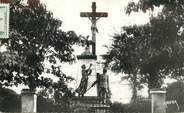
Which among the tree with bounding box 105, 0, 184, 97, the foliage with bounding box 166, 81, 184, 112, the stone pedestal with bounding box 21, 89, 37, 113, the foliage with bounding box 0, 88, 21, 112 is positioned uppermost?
the tree with bounding box 105, 0, 184, 97

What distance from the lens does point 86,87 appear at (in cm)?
2939

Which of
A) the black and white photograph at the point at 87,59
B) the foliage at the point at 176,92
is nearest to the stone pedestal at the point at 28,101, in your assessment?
the black and white photograph at the point at 87,59

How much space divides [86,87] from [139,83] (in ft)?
92.6

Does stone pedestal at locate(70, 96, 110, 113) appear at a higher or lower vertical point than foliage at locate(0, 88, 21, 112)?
lower

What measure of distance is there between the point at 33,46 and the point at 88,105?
10691 mm

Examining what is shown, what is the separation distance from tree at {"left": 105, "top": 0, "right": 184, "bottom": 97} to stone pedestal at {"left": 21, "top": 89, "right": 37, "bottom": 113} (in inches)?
870

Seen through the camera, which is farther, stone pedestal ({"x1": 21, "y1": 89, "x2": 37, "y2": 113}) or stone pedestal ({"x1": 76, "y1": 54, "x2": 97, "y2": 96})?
stone pedestal ({"x1": 76, "y1": 54, "x2": 97, "y2": 96})

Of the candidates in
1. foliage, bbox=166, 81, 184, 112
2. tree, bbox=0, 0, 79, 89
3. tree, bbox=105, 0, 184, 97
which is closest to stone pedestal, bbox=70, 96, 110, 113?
tree, bbox=0, 0, 79, 89

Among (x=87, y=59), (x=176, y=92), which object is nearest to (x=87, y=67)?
(x=87, y=59)

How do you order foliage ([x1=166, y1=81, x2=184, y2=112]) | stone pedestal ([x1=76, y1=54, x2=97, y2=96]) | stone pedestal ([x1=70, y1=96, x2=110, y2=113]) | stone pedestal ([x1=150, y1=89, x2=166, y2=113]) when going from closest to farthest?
stone pedestal ([x1=150, y1=89, x2=166, y2=113]) → stone pedestal ([x1=70, y1=96, x2=110, y2=113]) → stone pedestal ([x1=76, y1=54, x2=97, y2=96]) → foliage ([x1=166, y1=81, x2=184, y2=112])

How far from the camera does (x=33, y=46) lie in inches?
1438

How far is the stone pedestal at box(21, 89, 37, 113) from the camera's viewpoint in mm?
20906

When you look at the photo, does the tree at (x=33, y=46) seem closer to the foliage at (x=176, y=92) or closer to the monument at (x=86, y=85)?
the monument at (x=86, y=85)

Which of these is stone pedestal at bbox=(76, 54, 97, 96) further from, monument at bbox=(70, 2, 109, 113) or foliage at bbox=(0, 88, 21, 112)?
foliage at bbox=(0, 88, 21, 112)
